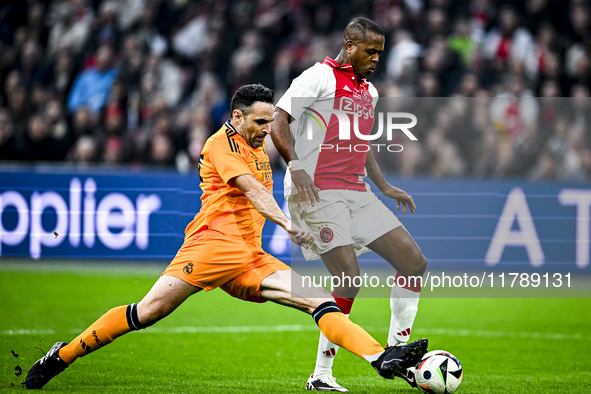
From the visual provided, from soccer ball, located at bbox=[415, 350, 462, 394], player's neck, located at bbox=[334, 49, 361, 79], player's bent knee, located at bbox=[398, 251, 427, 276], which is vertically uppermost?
player's neck, located at bbox=[334, 49, 361, 79]

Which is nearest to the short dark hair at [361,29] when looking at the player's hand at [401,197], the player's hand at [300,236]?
the player's hand at [401,197]

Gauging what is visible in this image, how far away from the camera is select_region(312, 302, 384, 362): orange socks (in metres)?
4.78

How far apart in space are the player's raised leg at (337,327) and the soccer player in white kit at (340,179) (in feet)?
1.98

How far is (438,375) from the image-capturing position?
487cm

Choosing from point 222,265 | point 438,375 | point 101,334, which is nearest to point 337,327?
point 438,375

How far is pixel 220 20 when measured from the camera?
46.4ft

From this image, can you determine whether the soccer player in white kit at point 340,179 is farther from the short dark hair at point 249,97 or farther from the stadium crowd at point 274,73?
the stadium crowd at point 274,73

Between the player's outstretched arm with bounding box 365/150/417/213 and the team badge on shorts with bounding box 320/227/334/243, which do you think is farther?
the player's outstretched arm with bounding box 365/150/417/213

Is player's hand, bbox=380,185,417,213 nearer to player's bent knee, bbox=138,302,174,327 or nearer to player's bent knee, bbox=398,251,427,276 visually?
player's bent knee, bbox=398,251,427,276

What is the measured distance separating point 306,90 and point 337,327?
1.82 m

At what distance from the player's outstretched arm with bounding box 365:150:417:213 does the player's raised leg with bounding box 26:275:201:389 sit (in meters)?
1.86

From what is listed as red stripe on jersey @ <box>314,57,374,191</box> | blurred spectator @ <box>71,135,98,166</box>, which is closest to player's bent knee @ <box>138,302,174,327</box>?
red stripe on jersey @ <box>314,57,374,191</box>

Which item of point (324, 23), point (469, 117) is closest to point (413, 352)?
point (469, 117)

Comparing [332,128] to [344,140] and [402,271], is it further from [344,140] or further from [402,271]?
[402,271]
